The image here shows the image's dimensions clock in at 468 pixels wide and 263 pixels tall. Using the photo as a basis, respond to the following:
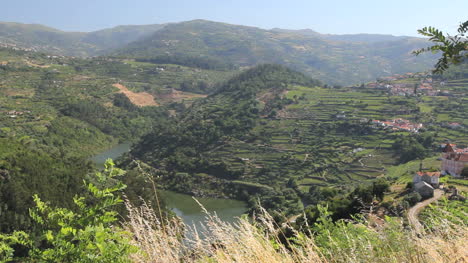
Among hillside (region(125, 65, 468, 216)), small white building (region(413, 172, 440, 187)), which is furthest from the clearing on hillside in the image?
small white building (region(413, 172, 440, 187))

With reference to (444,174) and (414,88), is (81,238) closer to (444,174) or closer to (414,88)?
(444,174)

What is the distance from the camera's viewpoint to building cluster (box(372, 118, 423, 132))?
153 ft

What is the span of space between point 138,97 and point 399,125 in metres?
60.3

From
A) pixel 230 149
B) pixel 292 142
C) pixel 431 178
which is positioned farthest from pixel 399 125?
pixel 431 178

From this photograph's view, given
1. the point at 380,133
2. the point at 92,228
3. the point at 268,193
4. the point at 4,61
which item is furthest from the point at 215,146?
the point at 4,61

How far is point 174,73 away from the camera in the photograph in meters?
115

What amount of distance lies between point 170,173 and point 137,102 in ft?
143

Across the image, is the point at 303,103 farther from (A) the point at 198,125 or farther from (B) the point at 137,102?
(B) the point at 137,102

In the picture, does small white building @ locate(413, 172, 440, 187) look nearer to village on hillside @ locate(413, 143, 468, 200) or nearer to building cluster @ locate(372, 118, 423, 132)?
village on hillside @ locate(413, 143, 468, 200)

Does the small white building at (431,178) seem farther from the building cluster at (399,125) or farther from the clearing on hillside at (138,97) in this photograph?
the clearing on hillside at (138,97)

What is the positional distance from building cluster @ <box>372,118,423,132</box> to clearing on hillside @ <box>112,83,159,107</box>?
54.9m

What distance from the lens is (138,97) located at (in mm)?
89000

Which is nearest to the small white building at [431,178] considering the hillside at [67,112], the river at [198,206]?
the river at [198,206]

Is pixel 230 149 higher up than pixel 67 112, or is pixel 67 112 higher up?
pixel 67 112
